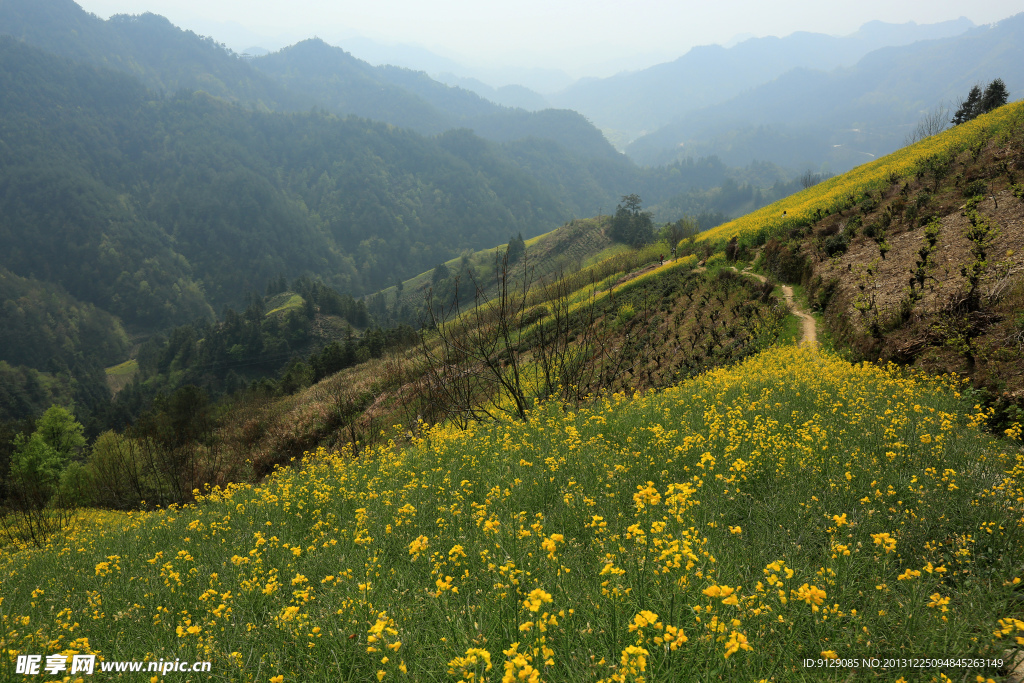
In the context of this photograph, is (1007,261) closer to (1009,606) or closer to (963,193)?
(963,193)

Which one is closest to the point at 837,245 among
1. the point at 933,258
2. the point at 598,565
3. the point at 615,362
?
the point at 933,258

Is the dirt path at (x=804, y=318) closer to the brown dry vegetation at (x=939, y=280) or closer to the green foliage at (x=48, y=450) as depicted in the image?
the brown dry vegetation at (x=939, y=280)

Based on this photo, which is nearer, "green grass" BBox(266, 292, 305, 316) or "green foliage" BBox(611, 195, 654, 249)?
"green foliage" BBox(611, 195, 654, 249)

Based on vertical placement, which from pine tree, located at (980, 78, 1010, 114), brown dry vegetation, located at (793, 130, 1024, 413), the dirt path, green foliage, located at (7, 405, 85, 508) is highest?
pine tree, located at (980, 78, 1010, 114)

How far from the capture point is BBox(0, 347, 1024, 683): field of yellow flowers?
9.00 ft

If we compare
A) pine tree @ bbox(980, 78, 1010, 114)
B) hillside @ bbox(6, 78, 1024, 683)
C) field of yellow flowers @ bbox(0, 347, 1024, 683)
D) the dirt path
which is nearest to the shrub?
the dirt path

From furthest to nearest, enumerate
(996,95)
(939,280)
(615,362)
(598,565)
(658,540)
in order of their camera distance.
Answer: (996,95) → (615,362) → (939,280) → (598,565) → (658,540)

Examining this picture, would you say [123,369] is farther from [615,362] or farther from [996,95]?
[996,95]

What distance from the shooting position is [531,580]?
338 centimetres

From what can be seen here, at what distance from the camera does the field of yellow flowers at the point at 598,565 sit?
274cm

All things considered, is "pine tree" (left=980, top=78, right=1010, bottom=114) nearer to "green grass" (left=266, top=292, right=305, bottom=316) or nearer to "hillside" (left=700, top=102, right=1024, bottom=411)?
"hillside" (left=700, top=102, right=1024, bottom=411)

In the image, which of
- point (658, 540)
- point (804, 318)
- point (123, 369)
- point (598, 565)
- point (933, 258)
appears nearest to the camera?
point (658, 540)

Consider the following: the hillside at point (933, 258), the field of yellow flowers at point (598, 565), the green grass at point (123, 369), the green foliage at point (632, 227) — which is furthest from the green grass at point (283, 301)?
the field of yellow flowers at point (598, 565)

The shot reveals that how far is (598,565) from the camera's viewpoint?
3609 mm
